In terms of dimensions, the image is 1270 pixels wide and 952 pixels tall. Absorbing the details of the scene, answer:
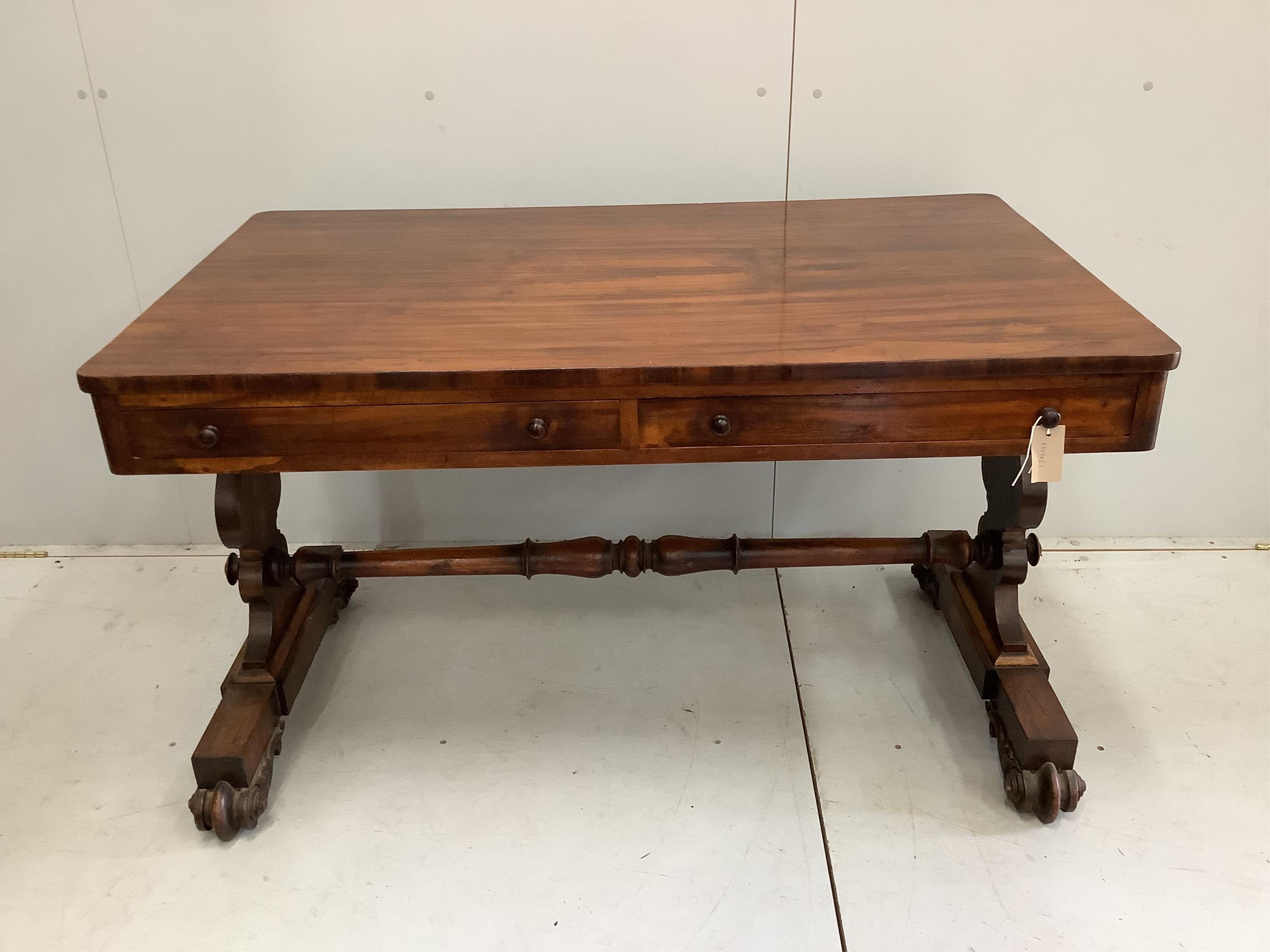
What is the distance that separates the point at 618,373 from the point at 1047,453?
604mm

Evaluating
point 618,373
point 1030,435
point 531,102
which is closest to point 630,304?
point 618,373

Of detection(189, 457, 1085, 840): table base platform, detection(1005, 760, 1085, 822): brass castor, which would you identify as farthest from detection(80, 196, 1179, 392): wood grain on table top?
detection(1005, 760, 1085, 822): brass castor

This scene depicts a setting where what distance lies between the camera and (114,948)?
58.3 inches

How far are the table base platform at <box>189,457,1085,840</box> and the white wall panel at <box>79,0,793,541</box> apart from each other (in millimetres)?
683

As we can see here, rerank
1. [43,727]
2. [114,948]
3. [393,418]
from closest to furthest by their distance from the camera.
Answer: [393,418]
[114,948]
[43,727]

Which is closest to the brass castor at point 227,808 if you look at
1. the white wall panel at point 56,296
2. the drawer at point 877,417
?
the drawer at point 877,417

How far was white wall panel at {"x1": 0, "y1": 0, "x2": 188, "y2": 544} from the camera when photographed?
2025mm

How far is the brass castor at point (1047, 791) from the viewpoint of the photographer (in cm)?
161

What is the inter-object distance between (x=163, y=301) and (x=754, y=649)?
1267 millimetres

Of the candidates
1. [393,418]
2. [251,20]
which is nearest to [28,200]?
[251,20]

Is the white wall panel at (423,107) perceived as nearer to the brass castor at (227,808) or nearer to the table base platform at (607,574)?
the table base platform at (607,574)

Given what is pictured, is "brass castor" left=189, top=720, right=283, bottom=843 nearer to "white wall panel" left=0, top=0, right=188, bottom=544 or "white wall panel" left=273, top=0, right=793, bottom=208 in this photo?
"white wall panel" left=0, top=0, right=188, bottom=544

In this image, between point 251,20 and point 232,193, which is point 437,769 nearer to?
point 232,193

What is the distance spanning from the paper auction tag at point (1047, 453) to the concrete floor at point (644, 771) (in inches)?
24.5
